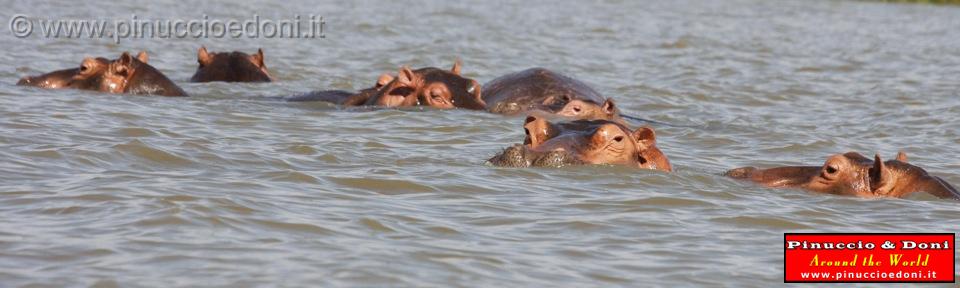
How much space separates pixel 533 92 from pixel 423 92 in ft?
2.76

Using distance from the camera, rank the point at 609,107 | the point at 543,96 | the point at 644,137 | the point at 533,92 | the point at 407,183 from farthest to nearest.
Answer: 1. the point at 533,92
2. the point at 543,96
3. the point at 609,107
4. the point at 644,137
5. the point at 407,183

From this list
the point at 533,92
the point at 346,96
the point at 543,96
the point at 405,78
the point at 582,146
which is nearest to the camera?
the point at 582,146

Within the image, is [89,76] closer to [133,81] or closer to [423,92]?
[133,81]

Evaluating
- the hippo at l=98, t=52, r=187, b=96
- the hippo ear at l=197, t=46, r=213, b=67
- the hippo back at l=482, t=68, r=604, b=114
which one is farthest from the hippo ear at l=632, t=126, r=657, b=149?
the hippo ear at l=197, t=46, r=213, b=67

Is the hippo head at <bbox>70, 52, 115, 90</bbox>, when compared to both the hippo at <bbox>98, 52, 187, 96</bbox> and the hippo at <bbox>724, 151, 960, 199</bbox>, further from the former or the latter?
the hippo at <bbox>724, 151, 960, 199</bbox>

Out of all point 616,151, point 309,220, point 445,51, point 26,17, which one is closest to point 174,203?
point 309,220

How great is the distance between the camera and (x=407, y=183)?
309 inches

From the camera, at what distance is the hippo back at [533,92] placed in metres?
11.5

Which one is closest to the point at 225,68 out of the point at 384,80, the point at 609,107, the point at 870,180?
the point at 384,80

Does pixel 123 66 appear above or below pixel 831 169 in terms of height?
above

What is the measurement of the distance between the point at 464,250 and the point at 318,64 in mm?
10518

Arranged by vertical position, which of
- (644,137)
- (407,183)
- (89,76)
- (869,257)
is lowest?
(869,257)

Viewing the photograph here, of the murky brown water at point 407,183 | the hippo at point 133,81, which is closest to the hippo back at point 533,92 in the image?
the murky brown water at point 407,183

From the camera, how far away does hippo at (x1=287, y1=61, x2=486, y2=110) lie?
38.0 feet
